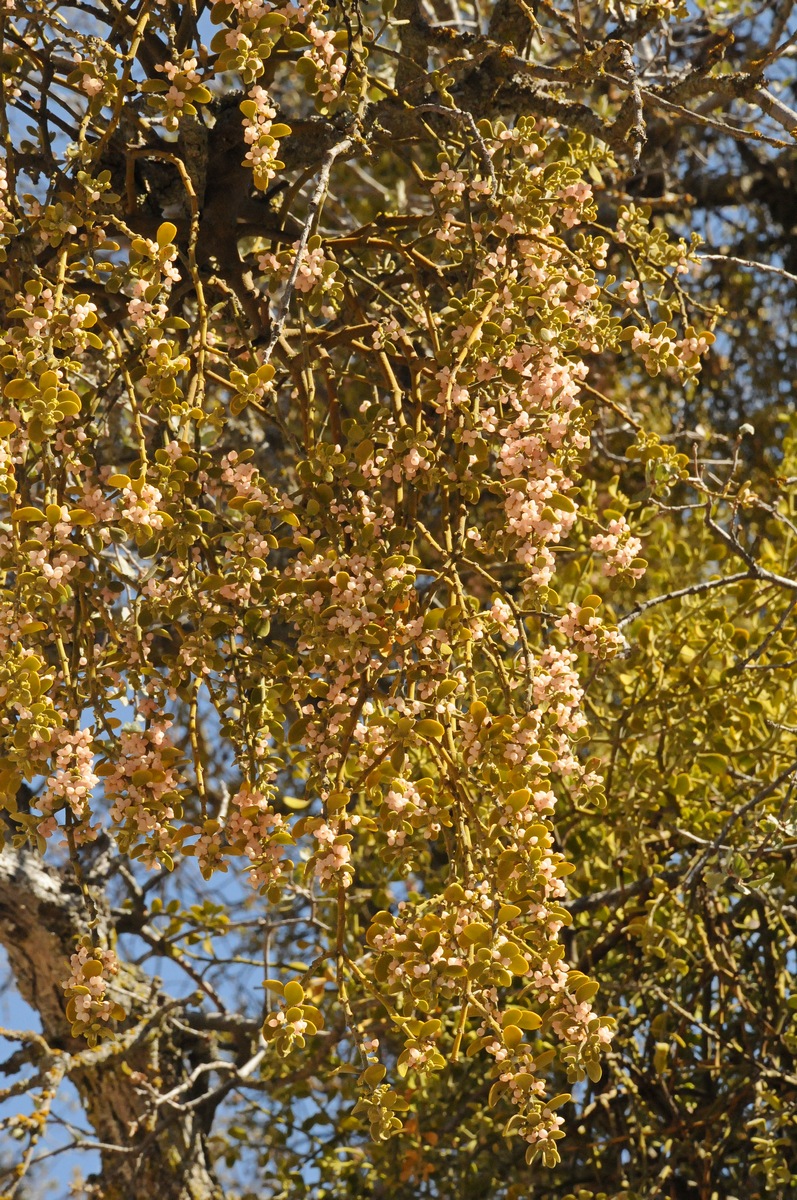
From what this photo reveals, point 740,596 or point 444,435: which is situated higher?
point 740,596

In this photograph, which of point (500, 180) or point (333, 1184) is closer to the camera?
point (500, 180)

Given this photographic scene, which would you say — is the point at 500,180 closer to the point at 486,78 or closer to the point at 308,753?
the point at 486,78

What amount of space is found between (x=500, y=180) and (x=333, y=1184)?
1455 millimetres

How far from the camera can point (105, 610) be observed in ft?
3.58

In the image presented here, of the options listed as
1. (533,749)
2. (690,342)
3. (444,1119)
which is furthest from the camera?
(444,1119)

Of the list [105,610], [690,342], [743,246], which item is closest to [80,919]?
[105,610]

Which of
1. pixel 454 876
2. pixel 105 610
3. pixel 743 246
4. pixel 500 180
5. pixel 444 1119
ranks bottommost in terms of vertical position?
pixel 454 876

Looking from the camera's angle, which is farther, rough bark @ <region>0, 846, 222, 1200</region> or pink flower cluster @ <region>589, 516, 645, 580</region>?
rough bark @ <region>0, 846, 222, 1200</region>

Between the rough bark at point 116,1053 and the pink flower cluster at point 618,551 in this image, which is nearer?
the pink flower cluster at point 618,551

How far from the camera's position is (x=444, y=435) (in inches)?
42.4

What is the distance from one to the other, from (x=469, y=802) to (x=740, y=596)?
808 millimetres

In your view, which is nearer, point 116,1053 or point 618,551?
point 618,551

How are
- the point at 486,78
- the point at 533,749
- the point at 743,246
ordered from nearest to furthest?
the point at 533,749
the point at 486,78
the point at 743,246

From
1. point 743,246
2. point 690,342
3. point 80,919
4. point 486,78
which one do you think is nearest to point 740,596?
point 690,342
